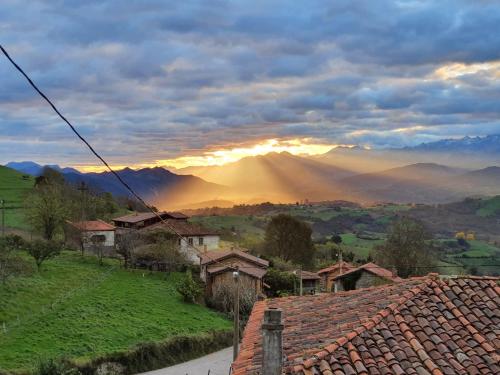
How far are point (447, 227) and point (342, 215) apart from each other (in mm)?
28495

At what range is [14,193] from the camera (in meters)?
99.8

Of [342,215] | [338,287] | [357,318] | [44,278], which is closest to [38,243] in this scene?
[44,278]

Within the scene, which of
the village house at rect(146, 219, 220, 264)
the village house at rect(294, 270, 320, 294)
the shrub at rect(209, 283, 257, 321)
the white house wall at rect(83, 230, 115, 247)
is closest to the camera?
the shrub at rect(209, 283, 257, 321)

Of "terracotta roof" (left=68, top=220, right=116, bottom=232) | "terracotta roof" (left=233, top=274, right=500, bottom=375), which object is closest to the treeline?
"terracotta roof" (left=68, top=220, right=116, bottom=232)

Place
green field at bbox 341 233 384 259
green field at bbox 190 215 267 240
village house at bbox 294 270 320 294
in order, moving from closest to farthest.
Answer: village house at bbox 294 270 320 294
green field at bbox 341 233 384 259
green field at bbox 190 215 267 240

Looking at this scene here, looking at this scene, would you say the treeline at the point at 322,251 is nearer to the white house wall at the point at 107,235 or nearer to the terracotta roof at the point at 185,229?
the terracotta roof at the point at 185,229

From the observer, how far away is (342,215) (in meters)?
158

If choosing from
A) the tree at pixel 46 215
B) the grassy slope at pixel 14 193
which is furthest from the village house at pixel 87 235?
the grassy slope at pixel 14 193

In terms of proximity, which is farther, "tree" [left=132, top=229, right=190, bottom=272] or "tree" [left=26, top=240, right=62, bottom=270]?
"tree" [left=132, top=229, right=190, bottom=272]

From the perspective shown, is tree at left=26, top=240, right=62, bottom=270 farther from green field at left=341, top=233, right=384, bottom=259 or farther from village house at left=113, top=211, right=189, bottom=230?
green field at left=341, top=233, right=384, bottom=259

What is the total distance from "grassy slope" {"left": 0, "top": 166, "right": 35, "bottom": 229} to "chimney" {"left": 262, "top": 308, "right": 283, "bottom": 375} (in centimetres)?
6920

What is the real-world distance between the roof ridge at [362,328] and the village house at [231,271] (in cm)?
3737

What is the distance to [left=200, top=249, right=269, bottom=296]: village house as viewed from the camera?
170 feet

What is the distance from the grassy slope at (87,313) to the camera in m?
34.0
